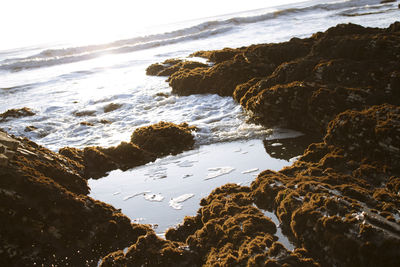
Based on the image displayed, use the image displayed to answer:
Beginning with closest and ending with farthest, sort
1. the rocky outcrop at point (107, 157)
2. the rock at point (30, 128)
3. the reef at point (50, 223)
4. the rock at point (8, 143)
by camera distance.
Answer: the reef at point (50, 223), the rock at point (8, 143), the rocky outcrop at point (107, 157), the rock at point (30, 128)

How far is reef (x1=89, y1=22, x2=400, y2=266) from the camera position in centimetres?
278

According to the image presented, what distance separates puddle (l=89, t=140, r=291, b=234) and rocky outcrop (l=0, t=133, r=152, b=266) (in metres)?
0.50

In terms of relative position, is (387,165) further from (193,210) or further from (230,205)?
(193,210)

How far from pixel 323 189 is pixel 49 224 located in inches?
116

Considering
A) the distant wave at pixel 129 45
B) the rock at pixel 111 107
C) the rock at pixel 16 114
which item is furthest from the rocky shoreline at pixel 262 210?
the distant wave at pixel 129 45

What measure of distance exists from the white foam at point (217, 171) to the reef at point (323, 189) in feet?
2.58

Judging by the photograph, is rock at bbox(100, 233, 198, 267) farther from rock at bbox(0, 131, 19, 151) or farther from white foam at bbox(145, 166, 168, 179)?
white foam at bbox(145, 166, 168, 179)

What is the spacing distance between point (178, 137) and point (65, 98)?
7715 millimetres

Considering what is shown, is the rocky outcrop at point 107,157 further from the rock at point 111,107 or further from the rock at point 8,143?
the rock at point 111,107

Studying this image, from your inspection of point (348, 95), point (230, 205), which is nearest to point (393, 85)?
point (348, 95)

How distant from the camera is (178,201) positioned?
4.37 meters

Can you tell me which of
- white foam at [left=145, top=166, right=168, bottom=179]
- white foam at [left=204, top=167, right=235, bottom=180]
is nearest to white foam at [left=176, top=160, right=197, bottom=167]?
white foam at [left=145, top=166, right=168, bottom=179]

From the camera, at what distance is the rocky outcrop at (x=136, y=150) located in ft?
19.3

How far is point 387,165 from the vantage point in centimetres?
391
